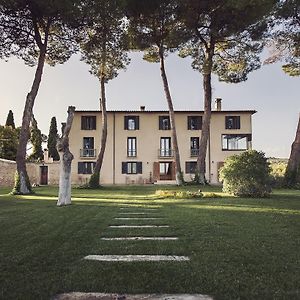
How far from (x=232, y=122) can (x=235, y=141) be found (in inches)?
70.2

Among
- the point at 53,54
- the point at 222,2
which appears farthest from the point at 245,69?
the point at 53,54

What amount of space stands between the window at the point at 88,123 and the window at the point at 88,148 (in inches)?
39.2

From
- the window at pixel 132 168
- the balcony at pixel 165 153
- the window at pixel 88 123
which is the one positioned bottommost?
the window at pixel 132 168

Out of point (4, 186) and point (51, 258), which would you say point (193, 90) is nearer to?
point (4, 186)

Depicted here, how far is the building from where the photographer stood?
1428 inches

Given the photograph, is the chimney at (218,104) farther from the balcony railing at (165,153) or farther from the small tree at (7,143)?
the small tree at (7,143)

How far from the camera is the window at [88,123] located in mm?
36156

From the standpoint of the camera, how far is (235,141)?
122 feet

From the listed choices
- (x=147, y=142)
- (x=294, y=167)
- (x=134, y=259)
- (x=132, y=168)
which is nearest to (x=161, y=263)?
(x=134, y=259)

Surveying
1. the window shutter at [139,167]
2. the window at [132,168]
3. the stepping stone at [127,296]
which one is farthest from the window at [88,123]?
the stepping stone at [127,296]

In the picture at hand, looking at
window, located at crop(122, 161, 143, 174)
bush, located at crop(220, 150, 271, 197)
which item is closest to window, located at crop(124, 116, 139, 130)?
window, located at crop(122, 161, 143, 174)

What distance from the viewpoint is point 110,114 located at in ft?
119

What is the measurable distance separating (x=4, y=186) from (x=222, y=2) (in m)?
17.5

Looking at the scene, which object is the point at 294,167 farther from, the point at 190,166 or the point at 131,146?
the point at 131,146
